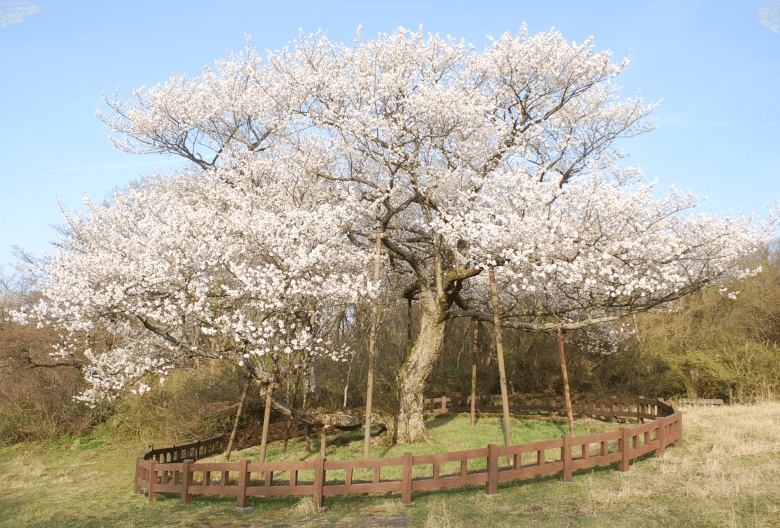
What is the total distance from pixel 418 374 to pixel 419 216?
6.82m

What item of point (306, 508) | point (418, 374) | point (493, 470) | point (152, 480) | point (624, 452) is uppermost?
point (418, 374)

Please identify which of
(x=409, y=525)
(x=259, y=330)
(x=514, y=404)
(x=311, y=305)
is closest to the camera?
(x=409, y=525)

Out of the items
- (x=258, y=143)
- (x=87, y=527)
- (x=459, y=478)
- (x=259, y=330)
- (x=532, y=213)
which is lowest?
(x=87, y=527)

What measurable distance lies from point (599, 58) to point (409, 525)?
1605 cm

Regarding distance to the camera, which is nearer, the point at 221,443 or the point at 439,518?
the point at 439,518

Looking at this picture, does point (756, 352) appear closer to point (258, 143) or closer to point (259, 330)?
point (259, 330)

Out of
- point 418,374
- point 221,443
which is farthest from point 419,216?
point 221,443

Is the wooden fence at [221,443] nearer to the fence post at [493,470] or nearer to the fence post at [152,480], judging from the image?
the fence post at [152,480]

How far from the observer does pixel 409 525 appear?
920 cm

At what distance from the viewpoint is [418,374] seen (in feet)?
56.8

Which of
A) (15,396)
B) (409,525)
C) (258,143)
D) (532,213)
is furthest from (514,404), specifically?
(15,396)

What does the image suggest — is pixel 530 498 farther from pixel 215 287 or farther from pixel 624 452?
pixel 215 287

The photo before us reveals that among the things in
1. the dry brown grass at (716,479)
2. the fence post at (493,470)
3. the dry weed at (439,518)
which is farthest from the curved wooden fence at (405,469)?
the dry weed at (439,518)

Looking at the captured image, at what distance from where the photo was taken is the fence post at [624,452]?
→ 11.8m
